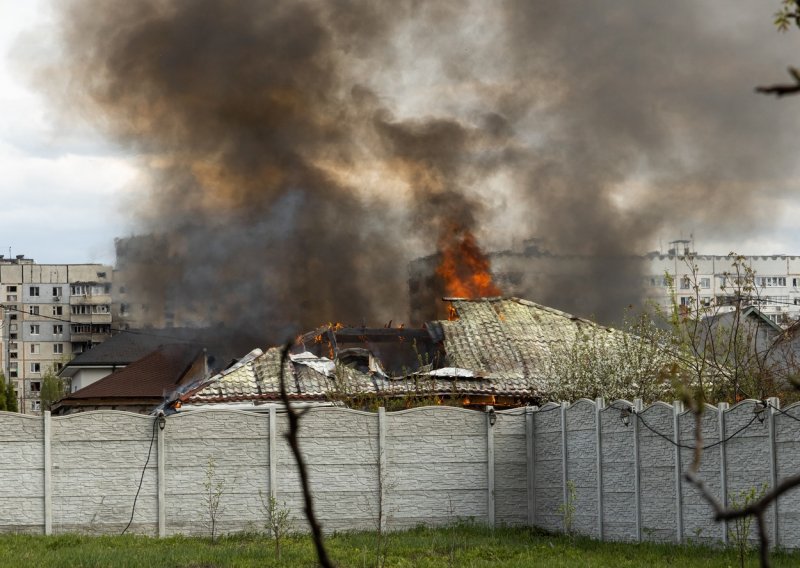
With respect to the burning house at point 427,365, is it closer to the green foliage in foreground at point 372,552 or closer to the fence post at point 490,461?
the fence post at point 490,461

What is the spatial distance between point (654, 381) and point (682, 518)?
345 inches

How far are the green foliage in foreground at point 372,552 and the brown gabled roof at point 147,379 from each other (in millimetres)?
32209

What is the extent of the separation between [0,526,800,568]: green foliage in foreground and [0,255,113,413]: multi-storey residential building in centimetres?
10977

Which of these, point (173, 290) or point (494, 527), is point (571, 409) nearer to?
point (494, 527)

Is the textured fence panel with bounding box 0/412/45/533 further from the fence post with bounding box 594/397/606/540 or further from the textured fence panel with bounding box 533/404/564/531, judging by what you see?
the fence post with bounding box 594/397/606/540

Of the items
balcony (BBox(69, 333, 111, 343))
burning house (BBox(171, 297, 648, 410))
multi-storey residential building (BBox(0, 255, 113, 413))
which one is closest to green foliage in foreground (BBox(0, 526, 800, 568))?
burning house (BBox(171, 297, 648, 410))

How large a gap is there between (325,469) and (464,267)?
29.3 meters

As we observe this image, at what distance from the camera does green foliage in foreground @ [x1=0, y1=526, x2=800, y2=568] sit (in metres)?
15.9

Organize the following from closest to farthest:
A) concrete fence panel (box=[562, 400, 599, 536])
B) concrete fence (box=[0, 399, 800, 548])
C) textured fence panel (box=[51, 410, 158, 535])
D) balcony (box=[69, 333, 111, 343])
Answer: concrete fence panel (box=[562, 400, 599, 536])
concrete fence (box=[0, 399, 800, 548])
textured fence panel (box=[51, 410, 158, 535])
balcony (box=[69, 333, 111, 343])

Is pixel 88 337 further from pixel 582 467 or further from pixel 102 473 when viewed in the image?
pixel 582 467

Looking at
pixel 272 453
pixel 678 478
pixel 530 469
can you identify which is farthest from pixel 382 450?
pixel 678 478

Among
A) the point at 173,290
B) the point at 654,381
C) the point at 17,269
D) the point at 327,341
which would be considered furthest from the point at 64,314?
the point at 654,381

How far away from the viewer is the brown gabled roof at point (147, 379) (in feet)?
173

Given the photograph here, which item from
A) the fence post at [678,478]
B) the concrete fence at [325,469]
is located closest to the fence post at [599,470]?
the concrete fence at [325,469]
